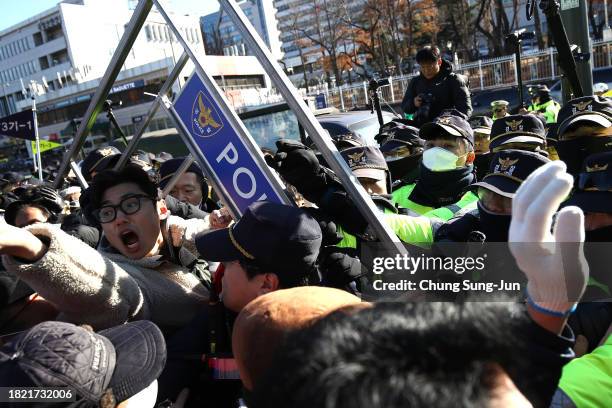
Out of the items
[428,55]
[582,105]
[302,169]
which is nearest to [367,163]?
[302,169]

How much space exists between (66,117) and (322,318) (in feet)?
170

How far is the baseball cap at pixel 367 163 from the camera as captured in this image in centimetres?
247

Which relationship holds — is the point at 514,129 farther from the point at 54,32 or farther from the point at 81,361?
the point at 54,32

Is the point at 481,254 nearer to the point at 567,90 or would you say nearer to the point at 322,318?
the point at 322,318

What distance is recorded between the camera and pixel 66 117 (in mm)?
46125

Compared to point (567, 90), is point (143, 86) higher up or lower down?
higher up

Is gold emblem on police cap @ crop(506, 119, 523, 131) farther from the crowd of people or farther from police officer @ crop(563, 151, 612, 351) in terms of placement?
police officer @ crop(563, 151, 612, 351)

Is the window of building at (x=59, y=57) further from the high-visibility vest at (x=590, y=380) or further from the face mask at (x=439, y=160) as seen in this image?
the high-visibility vest at (x=590, y=380)

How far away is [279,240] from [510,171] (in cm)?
105

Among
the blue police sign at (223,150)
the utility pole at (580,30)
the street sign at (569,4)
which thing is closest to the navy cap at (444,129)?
the blue police sign at (223,150)

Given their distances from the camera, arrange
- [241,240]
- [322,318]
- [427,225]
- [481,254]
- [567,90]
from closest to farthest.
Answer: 1. [322,318]
2. [241,240]
3. [481,254]
4. [427,225]
5. [567,90]

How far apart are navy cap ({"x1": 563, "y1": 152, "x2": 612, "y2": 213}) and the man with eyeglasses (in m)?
1.46

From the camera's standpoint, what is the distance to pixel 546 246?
2.80ft

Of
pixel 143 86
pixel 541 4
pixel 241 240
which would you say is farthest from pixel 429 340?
pixel 143 86
